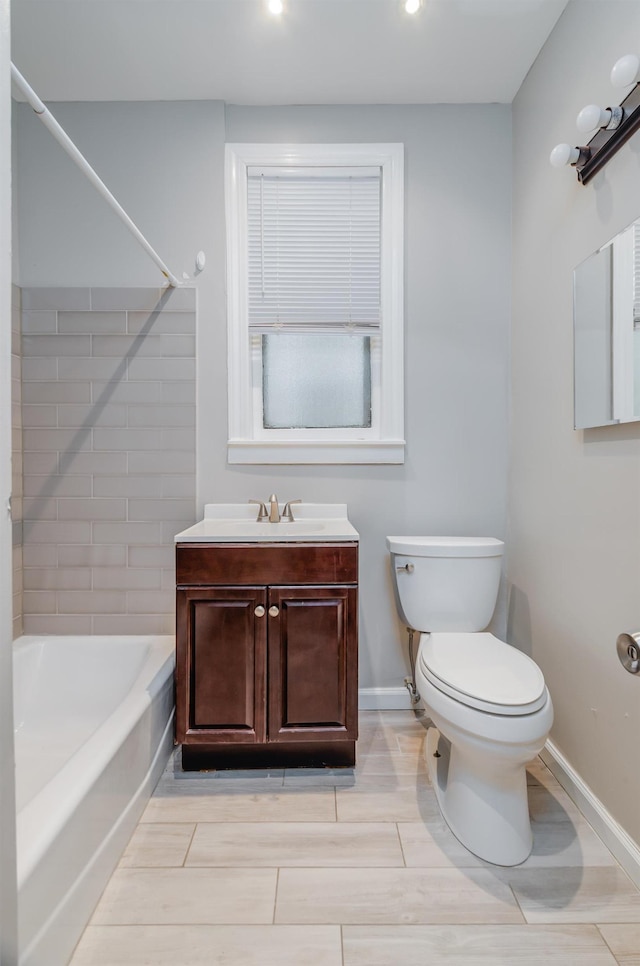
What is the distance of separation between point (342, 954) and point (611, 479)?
1.34m

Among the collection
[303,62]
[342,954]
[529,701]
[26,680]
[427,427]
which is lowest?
[342,954]

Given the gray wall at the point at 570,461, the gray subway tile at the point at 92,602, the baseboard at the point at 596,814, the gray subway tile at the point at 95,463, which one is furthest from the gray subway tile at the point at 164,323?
the baseboard at the point at 596,814

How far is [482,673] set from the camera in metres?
1.56

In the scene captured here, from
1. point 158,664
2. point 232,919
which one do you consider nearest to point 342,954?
point 232,919

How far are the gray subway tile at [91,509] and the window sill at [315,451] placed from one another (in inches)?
19.9

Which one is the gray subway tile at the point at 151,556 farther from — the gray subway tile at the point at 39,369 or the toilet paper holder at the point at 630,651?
the toilet paper holder at the point at 630,651

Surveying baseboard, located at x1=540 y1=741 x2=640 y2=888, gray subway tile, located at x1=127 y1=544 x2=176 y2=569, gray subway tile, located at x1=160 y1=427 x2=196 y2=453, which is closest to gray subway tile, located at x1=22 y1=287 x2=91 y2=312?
gray subway tile, located at x1=160 y1=427 x2=196 y2=453

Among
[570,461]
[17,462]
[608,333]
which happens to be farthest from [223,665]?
[608,333]

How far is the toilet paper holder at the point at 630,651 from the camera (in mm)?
921

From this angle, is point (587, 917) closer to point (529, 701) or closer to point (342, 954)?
point (529, 701)

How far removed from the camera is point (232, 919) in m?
1.26

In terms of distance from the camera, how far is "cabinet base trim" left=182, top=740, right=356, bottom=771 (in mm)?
1859

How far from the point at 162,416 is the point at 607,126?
5.82ft

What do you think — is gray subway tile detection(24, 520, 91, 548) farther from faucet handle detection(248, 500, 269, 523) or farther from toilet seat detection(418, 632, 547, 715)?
toilet seat detection(418, 632, 547, 715)
